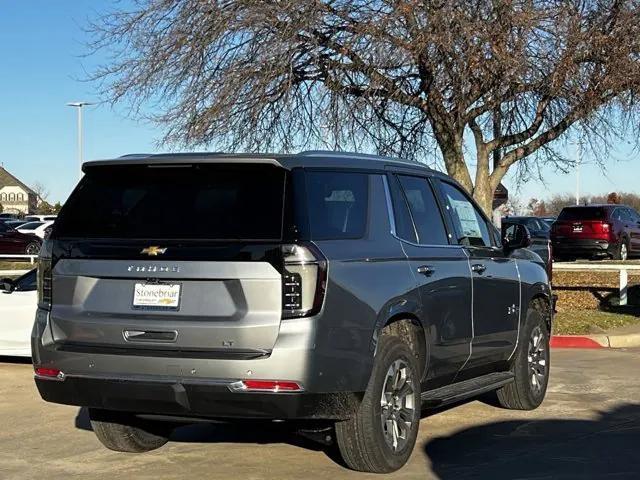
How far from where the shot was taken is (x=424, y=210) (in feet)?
22.9

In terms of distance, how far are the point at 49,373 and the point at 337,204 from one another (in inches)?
81.3

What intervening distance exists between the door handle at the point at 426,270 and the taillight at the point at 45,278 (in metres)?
2.42

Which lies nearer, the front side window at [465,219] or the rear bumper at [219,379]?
the rear bumper at [219,379]

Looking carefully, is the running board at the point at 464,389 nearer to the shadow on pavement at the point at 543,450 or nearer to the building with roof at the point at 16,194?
the shadow on pavement at the point at 543,450

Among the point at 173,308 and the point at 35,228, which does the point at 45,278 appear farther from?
the point at 35,228

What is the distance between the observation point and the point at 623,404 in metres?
8.60

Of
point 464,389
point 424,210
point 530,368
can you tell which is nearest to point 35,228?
point 530,368

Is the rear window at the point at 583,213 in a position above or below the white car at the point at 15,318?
above

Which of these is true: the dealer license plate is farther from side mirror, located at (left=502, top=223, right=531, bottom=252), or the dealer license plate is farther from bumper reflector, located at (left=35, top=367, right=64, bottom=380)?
side mirror, located at (left=502, top=223, right=531, bottom=252)

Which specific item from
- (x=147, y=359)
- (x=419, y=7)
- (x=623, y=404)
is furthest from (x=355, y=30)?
(x=147, y=359)

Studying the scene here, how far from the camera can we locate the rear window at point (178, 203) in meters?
5.57

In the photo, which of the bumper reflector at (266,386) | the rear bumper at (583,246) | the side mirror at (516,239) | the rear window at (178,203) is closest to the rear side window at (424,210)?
the side mirror at (516,239)

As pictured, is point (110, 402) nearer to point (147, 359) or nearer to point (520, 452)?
point (147, 359)

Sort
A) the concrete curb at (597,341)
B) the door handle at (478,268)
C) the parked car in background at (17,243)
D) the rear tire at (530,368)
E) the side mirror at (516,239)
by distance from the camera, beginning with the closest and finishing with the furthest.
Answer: the door handle at (478,268) → the side mirror at (516,239) → the rear tire at (530,368) → the concrete curb at (597,341) → the parked car in background at (17,243)
